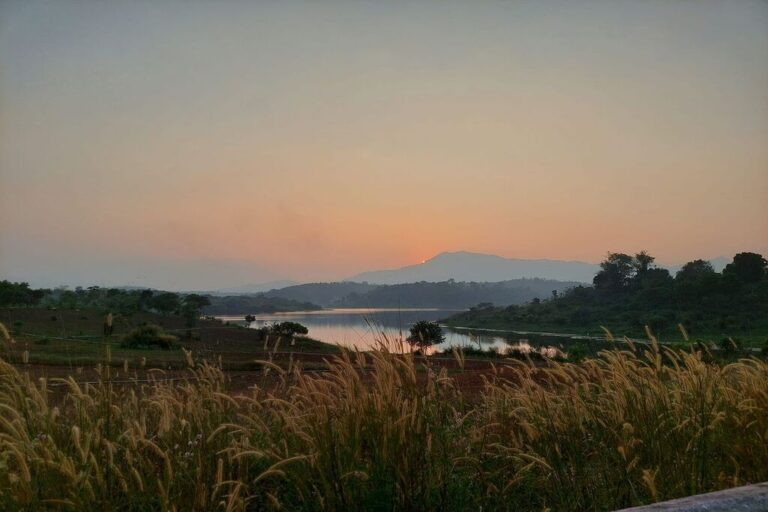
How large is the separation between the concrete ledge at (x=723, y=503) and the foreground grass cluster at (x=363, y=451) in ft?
2.44

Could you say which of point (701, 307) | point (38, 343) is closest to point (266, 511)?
point (38, 343)

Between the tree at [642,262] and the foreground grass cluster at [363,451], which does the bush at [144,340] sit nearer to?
the foreground grass cluster at [363,451]

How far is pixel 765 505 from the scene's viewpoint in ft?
11.2

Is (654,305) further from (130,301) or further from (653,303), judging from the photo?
(130,301)

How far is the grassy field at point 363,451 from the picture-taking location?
4.11 meters

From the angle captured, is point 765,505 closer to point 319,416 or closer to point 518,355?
point 319,416

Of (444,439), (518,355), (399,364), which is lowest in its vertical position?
(518,355)

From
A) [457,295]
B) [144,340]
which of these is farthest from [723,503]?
[457,295]

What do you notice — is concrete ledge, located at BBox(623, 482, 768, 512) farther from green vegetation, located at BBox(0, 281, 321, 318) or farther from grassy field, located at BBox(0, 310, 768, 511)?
green vegetation, located at BBox(0, 281, 321, 318)

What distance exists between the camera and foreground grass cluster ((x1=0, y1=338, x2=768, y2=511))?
13.5 feet

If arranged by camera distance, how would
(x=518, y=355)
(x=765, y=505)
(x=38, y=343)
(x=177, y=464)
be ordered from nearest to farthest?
(x=765, y=505) → (x=177, y=464) → (x=38, y=343) → (x=518, y=355)

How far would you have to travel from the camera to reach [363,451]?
16.0ft

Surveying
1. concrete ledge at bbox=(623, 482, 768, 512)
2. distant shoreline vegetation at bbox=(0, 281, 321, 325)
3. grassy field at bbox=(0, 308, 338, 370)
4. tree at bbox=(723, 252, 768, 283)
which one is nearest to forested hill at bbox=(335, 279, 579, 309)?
distant shoreline vegetation at bbox=(0, 281, 321, 325)

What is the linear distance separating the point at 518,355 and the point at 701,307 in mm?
41513
